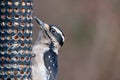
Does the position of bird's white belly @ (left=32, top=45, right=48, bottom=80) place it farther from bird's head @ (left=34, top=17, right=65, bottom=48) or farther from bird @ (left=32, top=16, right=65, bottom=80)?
bird's head @ (left=34, top=17, right=65, bottom=48)

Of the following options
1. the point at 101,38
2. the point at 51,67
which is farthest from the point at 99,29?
the point at 51,67

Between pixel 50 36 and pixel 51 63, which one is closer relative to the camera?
pixel 51 63

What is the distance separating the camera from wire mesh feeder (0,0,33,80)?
1012 cm

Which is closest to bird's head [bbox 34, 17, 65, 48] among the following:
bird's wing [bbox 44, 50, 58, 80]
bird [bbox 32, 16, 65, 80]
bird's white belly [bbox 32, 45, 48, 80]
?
bird [bbox 32, 16, 65, 80]

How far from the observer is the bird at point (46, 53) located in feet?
36.3

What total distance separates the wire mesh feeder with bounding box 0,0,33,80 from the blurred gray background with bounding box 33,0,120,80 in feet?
31.1

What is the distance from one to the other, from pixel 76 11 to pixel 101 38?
Result: 4.12 ft

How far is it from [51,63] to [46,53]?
0.15 metres

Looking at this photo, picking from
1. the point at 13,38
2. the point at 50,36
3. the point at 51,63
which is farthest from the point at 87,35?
the point at 13,38

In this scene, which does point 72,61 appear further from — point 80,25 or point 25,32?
point 25,32

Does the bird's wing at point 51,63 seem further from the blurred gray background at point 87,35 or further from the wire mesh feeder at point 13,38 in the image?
the blurred gray background at point 87,35

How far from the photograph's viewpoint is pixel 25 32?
10289 mm

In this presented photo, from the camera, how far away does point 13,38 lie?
10.2 m

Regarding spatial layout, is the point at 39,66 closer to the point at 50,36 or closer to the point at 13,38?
the point at 50,36
